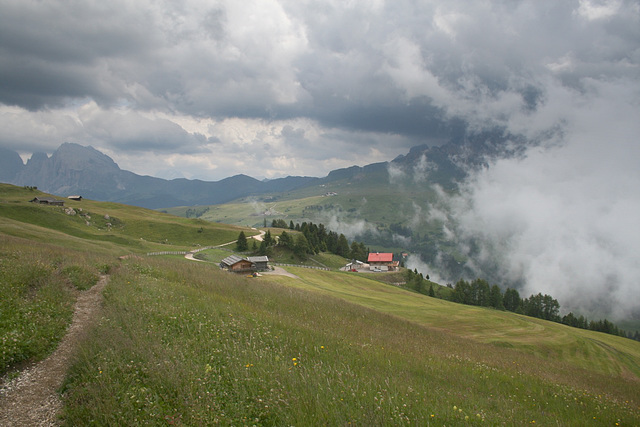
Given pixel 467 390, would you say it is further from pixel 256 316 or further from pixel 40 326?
pixel 40 326

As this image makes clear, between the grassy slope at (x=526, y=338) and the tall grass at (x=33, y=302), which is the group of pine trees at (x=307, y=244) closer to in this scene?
the grassy slope at (x=526, y=338)

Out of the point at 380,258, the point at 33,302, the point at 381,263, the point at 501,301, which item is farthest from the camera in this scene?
the point at 380,258

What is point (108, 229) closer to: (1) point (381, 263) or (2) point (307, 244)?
(2) point (307, 244)

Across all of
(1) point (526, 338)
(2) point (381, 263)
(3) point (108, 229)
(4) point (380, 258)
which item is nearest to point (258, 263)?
(3) point (108, 229)

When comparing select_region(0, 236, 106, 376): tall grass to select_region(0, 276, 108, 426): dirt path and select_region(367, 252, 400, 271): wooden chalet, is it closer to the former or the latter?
select_region(0, 276, 108, 426): dirt path

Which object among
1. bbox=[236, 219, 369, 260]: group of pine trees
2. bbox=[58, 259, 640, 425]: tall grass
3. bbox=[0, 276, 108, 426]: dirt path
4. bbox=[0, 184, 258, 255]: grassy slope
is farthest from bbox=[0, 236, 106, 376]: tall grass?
bbox=[236, 219, 369, 260]: group of pine trees

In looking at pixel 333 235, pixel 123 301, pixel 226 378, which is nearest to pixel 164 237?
pixel 333 235

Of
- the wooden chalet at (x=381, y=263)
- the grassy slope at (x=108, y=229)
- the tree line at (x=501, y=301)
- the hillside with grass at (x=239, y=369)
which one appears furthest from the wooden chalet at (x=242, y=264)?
the wooden chalet at (x=381, y=263)

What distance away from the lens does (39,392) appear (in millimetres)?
7375

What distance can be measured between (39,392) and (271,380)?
551 cm

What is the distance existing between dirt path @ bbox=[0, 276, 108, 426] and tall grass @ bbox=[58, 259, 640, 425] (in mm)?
354

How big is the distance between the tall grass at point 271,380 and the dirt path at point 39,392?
→ 0.35m

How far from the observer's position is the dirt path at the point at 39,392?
6.52m

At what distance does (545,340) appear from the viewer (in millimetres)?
40938
